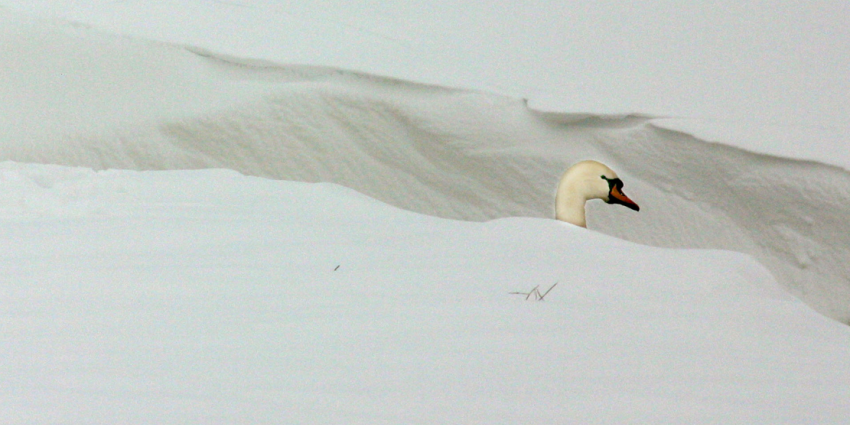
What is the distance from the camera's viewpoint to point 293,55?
309cm

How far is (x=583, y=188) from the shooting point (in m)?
2.28

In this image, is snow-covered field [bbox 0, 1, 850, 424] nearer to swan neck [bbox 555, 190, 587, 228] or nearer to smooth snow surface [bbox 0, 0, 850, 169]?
smooth snow surface [bbox 0, 0, 850, 169]

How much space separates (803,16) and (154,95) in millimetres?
2526

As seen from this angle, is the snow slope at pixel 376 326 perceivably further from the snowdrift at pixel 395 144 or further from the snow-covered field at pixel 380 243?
the snowdrift at pixel 395 144

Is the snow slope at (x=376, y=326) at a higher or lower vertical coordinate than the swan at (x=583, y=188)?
higher

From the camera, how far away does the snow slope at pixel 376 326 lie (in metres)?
0.82

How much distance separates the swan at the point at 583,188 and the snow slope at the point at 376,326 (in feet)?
2.16

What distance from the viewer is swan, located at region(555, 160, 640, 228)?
7.47 ft

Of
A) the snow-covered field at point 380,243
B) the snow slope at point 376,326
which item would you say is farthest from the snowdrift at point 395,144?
the snow slope at point 376,326

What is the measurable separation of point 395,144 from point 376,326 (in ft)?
6.51

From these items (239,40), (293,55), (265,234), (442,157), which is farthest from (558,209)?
(239,40)

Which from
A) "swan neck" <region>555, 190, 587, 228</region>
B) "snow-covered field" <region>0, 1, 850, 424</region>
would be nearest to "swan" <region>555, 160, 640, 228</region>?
"swan neck" <region>555, 190, 587, 228</region>

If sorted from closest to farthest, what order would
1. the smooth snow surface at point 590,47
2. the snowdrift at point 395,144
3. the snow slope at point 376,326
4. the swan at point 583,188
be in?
the snow slope at point 376,326 < the swan at point 583,188 < the snowdrift at point 395,144 < the smooth snow surface at point 590,47

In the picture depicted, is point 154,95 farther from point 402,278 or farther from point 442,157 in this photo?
point 402,278
